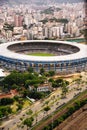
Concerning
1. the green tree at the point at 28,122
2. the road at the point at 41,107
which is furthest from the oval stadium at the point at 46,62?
the green tree at the point at 28,122

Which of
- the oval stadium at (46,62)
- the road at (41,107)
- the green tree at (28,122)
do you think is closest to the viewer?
the green tree at (28,122)

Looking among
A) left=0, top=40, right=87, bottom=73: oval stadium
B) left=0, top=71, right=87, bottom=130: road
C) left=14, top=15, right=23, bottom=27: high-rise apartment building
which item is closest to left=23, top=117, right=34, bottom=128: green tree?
left=0, top=71, right=87, bottom=130: road

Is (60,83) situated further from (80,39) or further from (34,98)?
(80,39)

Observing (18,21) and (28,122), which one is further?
(18,21)

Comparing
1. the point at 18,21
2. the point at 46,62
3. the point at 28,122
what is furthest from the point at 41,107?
the point at 18,21

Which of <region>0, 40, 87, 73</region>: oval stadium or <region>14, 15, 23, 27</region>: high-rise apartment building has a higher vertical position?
<region>0, 40, 87, 73</region>: oval stadium

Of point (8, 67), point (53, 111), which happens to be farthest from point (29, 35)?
point (53, 111)

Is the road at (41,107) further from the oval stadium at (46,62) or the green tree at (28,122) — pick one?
the oval stadium at (46,62)

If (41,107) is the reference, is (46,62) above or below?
above

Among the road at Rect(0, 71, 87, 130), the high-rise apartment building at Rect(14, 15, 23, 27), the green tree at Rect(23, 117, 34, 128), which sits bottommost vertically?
the high-rise apartment building at Rect(14, 15, 23, 27)

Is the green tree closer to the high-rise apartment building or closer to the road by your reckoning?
the road

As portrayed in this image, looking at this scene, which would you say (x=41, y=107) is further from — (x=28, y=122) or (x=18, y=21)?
(x=18, y=21)
